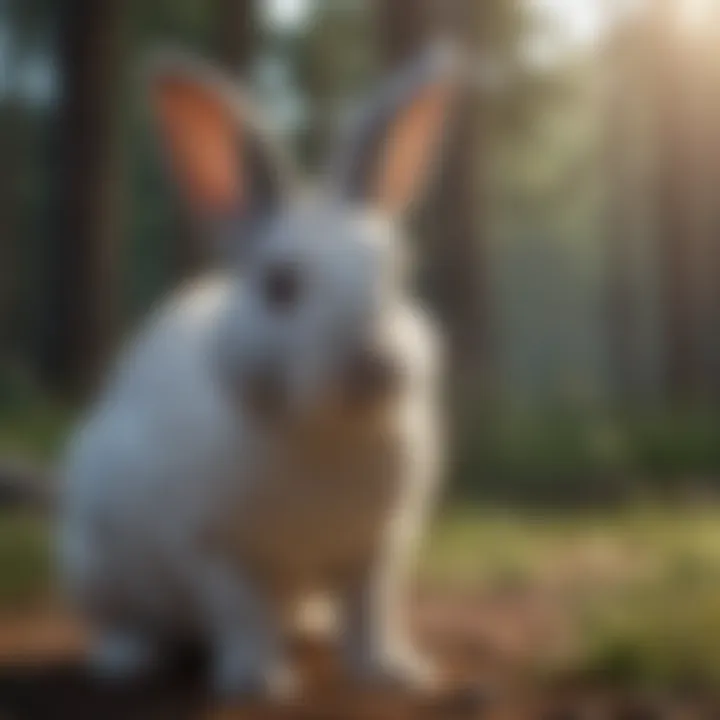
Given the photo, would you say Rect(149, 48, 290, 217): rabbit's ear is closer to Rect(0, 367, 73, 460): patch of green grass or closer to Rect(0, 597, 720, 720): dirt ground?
Rect(0, 597, 720, 720): dirt ground

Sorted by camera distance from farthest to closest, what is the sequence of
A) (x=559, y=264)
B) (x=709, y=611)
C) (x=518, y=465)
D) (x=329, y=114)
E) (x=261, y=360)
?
A: (x=559, y=264) < (x=518, y=465) < (x=329, y=114) < (x=709, y=611) < (x=261, y=360)

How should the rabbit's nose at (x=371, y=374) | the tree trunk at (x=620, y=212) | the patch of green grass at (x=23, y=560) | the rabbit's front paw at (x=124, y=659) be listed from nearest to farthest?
the rabbit's nose at (x=371, y=374) < the rabbit's front paw at (x=124, y=659) < the patch of green grass at (x=23, y=560) < the tree trunk at (x=620, y=212)

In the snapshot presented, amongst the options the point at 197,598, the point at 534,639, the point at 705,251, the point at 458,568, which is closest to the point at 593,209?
the point at 705,251

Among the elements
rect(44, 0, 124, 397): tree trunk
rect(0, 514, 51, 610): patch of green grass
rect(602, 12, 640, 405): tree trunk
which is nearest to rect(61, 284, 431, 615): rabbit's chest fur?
rect(0, 514, 51, 610): patch of green grass

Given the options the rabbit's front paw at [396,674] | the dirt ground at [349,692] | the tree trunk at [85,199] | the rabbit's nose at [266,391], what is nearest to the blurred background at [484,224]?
the tree trunk at [85,199]

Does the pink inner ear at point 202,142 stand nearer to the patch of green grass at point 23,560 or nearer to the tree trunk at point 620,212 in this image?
the patch of green grass at point 23,560

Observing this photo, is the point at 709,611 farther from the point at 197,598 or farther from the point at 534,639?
the point at 197,598

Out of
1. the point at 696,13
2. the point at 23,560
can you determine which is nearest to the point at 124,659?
the point at 23,560
